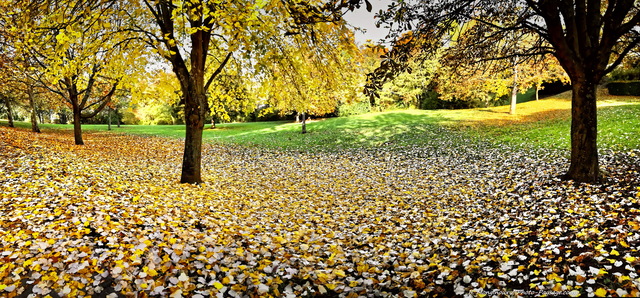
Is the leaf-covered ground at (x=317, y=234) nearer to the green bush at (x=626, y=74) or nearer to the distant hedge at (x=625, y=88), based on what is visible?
the distant hedge at (x=625, y=88)

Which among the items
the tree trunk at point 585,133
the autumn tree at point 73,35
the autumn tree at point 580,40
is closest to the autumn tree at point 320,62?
the autumn tree at point 580,40

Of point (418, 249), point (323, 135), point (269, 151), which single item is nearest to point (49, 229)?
point (418, 249)

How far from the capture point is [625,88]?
106 feet

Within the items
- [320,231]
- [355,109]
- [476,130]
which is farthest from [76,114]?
[355,109]

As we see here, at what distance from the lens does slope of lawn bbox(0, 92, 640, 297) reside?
4.33 metres

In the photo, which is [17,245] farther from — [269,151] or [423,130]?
[423,130]

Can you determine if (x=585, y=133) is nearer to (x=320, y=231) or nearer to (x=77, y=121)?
(x=320, y=231)

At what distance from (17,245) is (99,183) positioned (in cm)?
448

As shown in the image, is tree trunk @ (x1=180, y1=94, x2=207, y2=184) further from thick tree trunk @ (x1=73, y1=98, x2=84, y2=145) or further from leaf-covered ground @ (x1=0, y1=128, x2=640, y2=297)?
thick tree trunk @ (x1=73, y1=98, x2=84, y2=145)

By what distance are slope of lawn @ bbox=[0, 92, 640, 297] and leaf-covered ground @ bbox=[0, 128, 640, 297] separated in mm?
31

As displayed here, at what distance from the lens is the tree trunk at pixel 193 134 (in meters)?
10.0

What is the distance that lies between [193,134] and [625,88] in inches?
1675

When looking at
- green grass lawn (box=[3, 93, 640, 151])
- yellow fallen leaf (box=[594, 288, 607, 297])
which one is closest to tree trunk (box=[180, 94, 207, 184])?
yellow fallen leaf (box=[594, 288, 607, 297])

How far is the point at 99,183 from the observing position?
904cm
